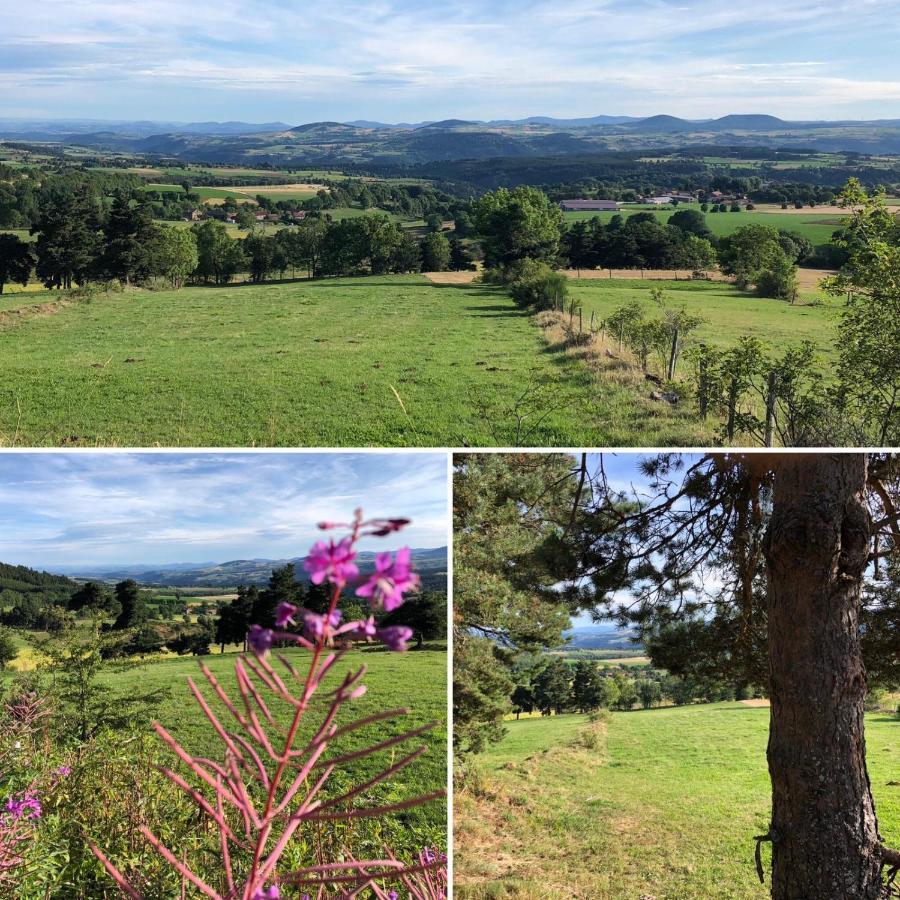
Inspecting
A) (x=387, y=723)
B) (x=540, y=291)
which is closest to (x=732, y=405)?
(x=387, y=723)

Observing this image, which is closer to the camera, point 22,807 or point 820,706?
point 22,807

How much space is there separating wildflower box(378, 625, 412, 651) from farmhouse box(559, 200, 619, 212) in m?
64.5

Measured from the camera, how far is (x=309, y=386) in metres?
14.9

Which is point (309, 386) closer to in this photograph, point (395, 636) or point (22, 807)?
point (22, 807)

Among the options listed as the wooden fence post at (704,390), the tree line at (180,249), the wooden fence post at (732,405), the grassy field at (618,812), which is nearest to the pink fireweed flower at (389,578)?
the grassy field at (618,812)

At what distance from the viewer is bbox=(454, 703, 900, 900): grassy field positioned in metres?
3.82

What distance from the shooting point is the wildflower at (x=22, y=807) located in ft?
7.07

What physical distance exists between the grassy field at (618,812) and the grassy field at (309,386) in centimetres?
391

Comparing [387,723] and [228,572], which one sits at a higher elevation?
[228,572]

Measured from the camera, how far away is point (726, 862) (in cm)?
491

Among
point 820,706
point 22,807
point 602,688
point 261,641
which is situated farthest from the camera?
point 602,688

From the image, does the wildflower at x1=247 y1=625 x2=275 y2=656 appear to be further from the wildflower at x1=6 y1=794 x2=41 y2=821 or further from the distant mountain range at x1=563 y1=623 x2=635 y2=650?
the distant mountain range at x1=563 y1=623 x2=635 y2=650

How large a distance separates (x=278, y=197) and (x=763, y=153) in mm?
52629

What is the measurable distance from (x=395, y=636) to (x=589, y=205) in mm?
67419
